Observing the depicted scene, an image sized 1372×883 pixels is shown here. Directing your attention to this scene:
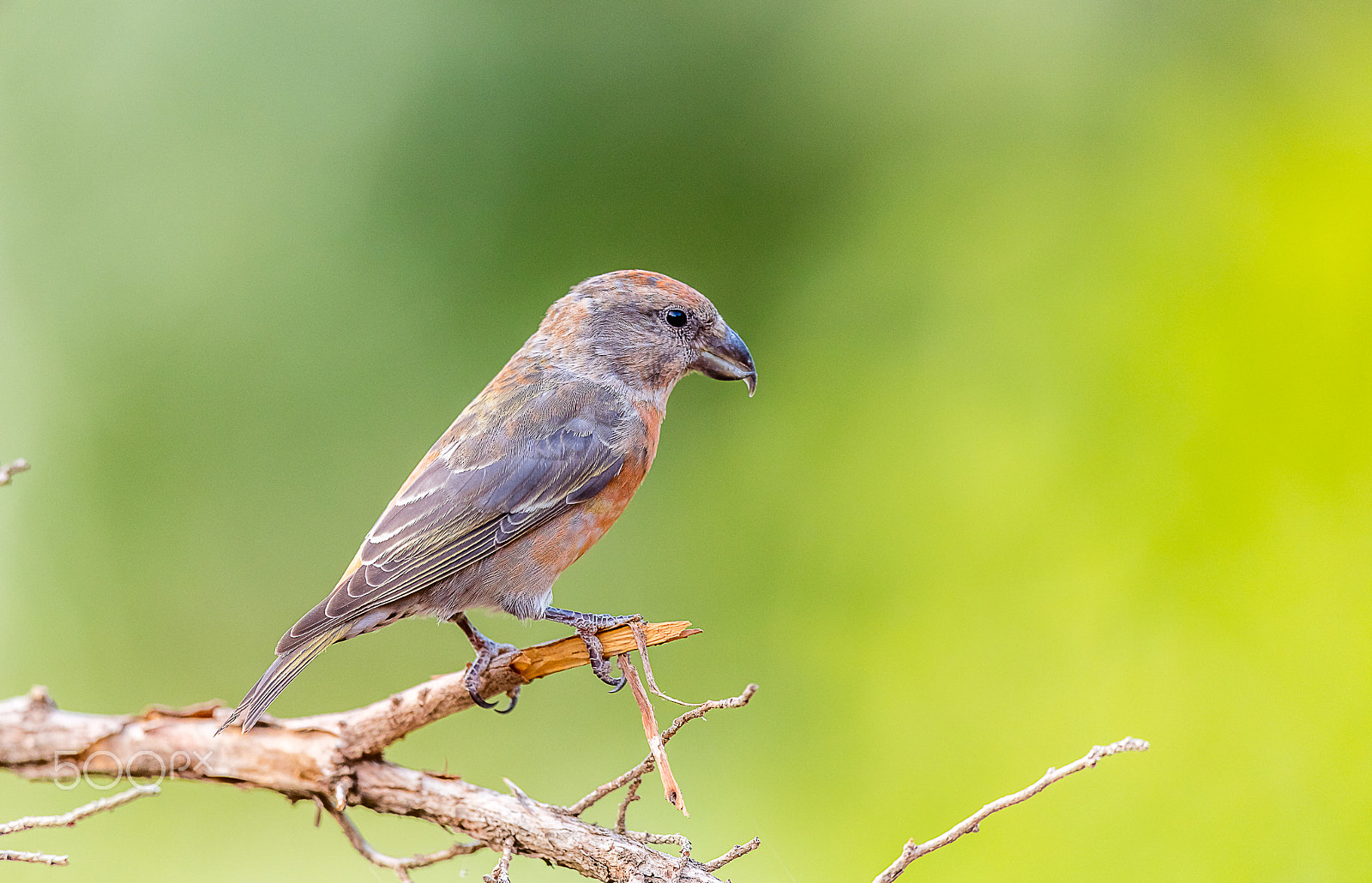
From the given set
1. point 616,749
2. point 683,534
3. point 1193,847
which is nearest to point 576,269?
point 683,534

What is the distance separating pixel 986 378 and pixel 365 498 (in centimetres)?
317

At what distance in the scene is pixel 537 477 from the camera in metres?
3.61

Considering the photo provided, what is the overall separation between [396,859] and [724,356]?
2131 mm

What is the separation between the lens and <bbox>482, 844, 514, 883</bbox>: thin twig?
2.56 metres

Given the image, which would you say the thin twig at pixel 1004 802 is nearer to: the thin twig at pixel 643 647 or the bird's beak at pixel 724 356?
the thin twig at pixel 643 647

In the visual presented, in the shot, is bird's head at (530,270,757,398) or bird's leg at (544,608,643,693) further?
bird's head at (530,270,757,398)

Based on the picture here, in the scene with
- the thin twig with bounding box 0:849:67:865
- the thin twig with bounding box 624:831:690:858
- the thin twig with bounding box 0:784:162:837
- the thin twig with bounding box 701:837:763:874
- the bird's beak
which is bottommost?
the thin twig with bounding box 701:837:763:874

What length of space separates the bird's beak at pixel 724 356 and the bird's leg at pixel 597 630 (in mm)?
1212

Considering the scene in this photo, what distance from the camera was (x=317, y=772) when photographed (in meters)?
3.37

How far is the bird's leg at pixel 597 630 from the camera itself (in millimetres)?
3109

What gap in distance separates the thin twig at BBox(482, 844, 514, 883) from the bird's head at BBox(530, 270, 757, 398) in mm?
1750

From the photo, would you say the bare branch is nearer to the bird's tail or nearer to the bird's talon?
the bird's talon

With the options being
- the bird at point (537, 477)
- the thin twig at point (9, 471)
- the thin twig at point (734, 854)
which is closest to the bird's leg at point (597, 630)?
the bird at point (537, 477)

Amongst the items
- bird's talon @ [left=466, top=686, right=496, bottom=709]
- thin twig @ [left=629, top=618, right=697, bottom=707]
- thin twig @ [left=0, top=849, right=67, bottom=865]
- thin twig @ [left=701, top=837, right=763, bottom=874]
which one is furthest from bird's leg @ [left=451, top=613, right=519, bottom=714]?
thin twig @ [left=0, top=849, right=67, bottom=865]
